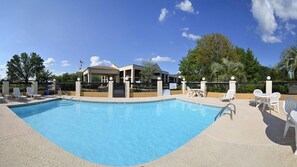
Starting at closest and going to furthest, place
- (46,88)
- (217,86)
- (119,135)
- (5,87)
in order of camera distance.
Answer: (119,135) < (5,87) < (217,86) < (46,88)

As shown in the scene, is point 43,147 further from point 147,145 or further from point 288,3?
point 288,3

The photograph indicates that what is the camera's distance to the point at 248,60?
33625 mm

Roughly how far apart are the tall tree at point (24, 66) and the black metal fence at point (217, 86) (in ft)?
129

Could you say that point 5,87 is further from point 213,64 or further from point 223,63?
point 223,63

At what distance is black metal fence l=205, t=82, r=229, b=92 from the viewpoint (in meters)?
14.1

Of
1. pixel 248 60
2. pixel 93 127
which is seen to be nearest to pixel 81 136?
pixel 93 127

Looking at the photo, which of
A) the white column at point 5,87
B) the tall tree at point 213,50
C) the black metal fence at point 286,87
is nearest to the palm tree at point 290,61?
the black metal fence at point 286,87

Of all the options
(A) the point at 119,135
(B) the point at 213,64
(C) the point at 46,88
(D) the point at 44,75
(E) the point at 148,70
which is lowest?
(A) the point at 119,135

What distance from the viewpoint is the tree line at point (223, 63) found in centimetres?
1547

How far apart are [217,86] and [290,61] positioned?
7.15 meters

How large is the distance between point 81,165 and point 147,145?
94.8 inches

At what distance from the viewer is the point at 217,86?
14.7m

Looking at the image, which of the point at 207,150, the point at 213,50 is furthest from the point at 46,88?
the point at 213,50

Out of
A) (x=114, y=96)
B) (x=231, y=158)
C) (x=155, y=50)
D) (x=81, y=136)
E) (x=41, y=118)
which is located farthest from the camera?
(x=155, y=50)
